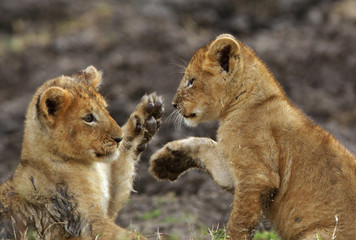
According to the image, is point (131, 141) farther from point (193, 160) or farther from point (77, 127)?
point (77, 127)

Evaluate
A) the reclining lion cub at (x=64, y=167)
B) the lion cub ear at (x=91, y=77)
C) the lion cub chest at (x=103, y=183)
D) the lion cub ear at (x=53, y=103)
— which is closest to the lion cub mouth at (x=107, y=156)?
the reclining lion cub at (x=64, y=167)

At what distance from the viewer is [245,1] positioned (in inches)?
547

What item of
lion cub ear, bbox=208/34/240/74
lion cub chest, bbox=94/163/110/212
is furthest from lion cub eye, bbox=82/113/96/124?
lion cub ear, bbox=208/34/240/74

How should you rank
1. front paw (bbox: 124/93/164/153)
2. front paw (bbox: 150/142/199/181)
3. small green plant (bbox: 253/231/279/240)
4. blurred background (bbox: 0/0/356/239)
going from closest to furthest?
1. front paw (bbox: 150/142/199/181)
2. front paw (bbox: 124/93/164/153)
3. small green plant (bbox: 253/231/279/240)
4. blurred background (bbox: 0/0/356/239)

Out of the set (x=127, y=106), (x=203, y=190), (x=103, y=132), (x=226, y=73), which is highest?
(x=226, y=73)

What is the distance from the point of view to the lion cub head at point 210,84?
5961mm

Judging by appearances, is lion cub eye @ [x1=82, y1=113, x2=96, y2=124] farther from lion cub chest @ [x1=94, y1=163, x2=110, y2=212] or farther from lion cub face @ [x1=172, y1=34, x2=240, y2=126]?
Result: lion cub face @ [x1=172, y1=34, x2=240, y2=126]

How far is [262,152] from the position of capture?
557 cm

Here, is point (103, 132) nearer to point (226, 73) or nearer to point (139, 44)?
point (226, 73)

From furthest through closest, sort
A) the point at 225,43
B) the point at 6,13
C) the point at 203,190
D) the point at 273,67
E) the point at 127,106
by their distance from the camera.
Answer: the point at 6,13 → the point at 273,67 → the point at 127,106 → the point at 203,190 → the point at 225,43

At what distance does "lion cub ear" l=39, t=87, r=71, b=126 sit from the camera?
5.77 metres

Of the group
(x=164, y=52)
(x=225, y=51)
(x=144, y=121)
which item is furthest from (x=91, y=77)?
(x=164, y=52)

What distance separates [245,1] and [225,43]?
826 centimetres

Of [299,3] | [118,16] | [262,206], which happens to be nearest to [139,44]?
[118,16]
